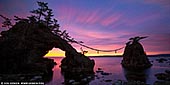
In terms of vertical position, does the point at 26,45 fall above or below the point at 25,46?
above

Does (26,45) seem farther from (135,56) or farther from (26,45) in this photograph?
(135,56)

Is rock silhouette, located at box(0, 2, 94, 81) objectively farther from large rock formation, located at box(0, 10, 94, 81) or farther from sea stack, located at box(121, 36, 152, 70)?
sea stack, located at box(121, 36, 152, 70)

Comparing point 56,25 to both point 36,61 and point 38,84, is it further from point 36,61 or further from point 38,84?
point 38,84

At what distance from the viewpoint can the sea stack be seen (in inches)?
2923

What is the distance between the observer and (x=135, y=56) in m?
77.1

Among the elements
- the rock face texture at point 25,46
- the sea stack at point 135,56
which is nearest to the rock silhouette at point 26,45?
the rock face texture at point 25,46

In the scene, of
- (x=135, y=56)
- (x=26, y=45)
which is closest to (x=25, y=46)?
(x=26, y=45)

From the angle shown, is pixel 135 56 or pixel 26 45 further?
pixel 135 56

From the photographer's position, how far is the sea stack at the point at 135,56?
74.2 meters

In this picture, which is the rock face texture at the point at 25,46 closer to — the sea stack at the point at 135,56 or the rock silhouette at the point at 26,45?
the rock silhouette at the point at 26,45

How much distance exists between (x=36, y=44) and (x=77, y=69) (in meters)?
11.2

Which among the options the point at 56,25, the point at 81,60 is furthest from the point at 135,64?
the point at 56,25

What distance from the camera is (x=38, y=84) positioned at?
27.0 feet

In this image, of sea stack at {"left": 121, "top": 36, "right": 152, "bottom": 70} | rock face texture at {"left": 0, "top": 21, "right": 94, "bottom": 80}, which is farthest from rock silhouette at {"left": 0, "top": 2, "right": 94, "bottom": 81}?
sea stack at {"left": 121, "top": 36, "right": 152, "bottom": 70}
